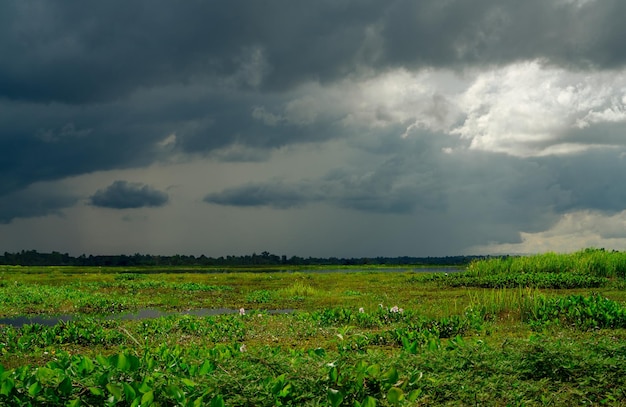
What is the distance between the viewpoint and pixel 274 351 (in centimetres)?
584

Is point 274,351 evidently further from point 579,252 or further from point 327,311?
point 579,252

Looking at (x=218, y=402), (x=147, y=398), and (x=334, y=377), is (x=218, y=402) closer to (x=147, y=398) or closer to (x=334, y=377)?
(x=147, y=398)

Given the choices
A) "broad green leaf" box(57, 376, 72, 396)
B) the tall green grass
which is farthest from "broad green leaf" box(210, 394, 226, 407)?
the tall green grass

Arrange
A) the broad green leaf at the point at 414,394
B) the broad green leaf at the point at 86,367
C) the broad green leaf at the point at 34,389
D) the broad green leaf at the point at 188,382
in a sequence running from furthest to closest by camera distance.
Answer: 1. the broad green leaf at the point at 86,367
2. the broad green leaf at the point at 414,394
3. the broad green leaf at the point at 188,382
4. the broad green leaf at the point at 34,389

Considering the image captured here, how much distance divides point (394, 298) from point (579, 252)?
12.0m

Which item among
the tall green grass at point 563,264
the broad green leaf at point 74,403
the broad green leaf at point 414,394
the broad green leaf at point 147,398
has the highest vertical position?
the tall green grass at point 563,264

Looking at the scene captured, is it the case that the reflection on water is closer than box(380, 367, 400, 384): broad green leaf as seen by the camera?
No

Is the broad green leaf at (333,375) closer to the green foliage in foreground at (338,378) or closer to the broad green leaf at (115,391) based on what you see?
the green foliage in foreground at (338,378)

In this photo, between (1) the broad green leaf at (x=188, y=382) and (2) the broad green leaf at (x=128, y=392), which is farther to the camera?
(1) the broad green leaf at (x=188, y=382)

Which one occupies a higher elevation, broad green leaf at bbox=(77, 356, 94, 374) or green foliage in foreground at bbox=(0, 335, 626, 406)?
broad green leaf at bbox=(77, 356, 94, 374)

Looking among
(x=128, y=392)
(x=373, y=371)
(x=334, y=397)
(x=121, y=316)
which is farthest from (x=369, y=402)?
(x=121, y=316)

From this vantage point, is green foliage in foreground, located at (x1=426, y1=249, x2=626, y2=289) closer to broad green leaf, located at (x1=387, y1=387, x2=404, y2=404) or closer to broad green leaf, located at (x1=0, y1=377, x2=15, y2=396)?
broad green leaf, located at (x1=387, y1=387, x2=404, y2=404)

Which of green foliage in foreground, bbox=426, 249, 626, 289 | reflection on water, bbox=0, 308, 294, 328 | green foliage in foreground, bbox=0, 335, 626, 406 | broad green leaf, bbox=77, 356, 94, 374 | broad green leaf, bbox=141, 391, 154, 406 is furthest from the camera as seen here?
green foliage in foreground, bbox=426, 249, 626, 289

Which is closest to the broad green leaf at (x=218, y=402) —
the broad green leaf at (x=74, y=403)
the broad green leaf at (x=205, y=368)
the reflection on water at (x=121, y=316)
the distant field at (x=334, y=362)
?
the distant field at (x=334, y=362)
